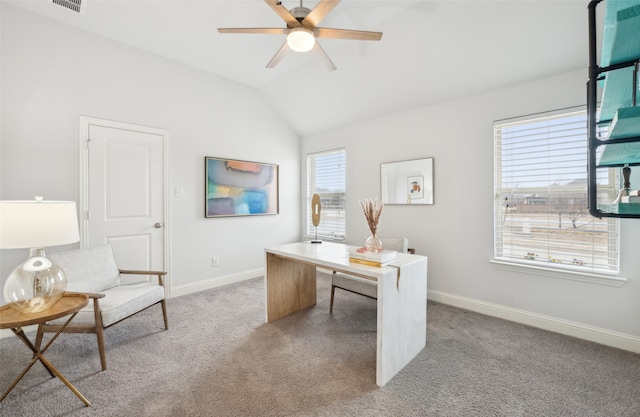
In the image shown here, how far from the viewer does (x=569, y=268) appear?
2561mm

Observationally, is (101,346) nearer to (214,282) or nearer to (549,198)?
(214,282)

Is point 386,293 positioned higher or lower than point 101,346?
higher

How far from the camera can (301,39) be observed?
2037 mm

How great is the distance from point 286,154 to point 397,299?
349 centimetres

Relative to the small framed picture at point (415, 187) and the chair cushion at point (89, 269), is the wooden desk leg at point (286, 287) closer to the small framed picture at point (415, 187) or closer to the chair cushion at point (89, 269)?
the chair cushion at point (89, 269)

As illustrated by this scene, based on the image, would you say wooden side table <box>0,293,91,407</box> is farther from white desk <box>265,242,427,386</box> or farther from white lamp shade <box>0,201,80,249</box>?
white desk <box>265,242,427,386</box>

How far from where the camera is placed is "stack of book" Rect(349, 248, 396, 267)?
2.04 meters

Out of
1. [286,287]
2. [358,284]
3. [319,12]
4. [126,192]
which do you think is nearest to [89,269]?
[126,192]

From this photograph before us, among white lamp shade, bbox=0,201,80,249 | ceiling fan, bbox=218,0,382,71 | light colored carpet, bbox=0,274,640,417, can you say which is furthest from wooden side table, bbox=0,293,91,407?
ceiling fan, bbox=218,0,382,71

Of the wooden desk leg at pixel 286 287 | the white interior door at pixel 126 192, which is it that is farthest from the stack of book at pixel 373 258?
the white interior door at pixel 126 192

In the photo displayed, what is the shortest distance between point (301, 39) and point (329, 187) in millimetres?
2847

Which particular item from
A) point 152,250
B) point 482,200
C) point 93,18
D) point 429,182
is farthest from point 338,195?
point 93,18

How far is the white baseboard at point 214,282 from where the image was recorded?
140 inches

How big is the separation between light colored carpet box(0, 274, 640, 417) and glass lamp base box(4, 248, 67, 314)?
23.6 inches
